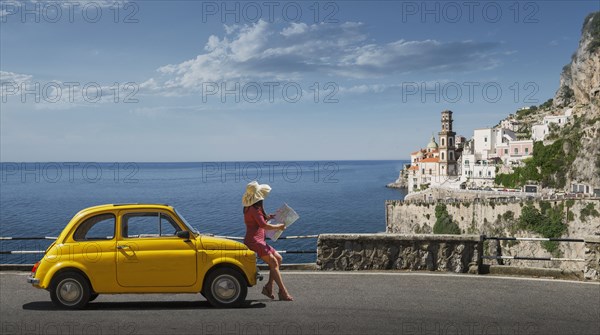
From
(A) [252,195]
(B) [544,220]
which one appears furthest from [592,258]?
(B) [544,220]

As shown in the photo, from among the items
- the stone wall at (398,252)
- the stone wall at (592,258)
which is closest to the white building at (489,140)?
the stone wall at (592,258)

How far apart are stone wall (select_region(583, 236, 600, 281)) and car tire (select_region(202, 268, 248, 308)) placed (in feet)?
26.5

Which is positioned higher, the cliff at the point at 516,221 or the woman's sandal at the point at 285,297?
the woman's sandal at the point at 285,297

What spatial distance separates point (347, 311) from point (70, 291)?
475 centimetres

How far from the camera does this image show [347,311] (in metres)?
8.46

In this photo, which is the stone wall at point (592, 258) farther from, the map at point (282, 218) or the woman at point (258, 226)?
the woman at point (258, 226)

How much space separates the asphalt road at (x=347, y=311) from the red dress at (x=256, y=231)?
972 millimetres

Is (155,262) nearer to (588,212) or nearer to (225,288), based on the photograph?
(225,288)

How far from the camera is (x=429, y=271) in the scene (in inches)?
476

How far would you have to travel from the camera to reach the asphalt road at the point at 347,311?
7488mm

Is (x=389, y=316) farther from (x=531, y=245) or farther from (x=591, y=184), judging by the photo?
(x=591, y=184)

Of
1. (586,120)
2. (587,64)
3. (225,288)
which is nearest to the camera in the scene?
(225,288)

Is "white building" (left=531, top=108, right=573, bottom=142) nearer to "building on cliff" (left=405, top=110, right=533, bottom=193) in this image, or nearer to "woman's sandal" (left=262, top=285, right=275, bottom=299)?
"building on cliff" (left=405, top=110, right=533, bottom=193)

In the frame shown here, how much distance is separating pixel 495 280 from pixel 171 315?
730 centimetres
